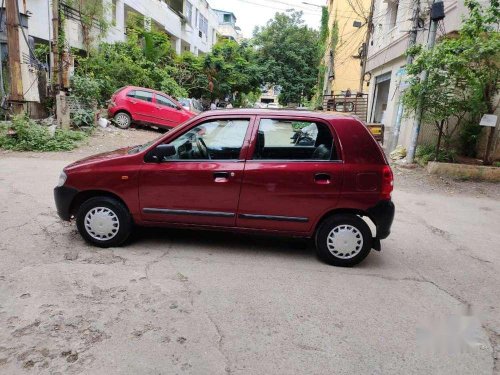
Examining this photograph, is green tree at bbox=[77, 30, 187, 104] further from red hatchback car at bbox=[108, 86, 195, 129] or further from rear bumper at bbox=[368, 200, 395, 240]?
rear bumper at bbox=[368, 200, 395, 240]

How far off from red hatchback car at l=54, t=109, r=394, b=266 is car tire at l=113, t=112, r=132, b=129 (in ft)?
35.0

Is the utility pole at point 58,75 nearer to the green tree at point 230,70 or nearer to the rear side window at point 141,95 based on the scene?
the rear side window at point 141,95

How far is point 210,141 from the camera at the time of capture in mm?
4477

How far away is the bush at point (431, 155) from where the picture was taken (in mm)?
10969

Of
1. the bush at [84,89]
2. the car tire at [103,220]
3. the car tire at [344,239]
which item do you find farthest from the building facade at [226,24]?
the car tire at [344,239]

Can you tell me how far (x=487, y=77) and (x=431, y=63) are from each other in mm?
1277

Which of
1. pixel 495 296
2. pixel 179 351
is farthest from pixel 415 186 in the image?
pixel 179 351

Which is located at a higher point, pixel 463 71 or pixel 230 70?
pixel 230 70

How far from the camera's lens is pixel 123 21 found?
2284 centimetres

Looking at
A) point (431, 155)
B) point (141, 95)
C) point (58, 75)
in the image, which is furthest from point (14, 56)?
point (431, 155)

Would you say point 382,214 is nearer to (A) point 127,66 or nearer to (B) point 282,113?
(B) point 282,113

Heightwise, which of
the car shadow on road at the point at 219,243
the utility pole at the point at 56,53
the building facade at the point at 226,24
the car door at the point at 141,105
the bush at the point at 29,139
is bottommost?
the car shadow on road at the point at 219,243

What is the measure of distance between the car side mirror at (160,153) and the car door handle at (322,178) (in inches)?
62.1

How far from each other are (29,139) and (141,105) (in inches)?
186
